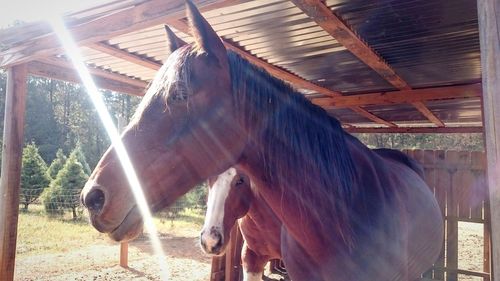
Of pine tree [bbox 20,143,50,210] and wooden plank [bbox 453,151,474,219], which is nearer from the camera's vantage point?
wooden plank [bbox 453,151,474,219]

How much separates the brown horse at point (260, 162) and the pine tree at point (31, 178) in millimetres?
17952

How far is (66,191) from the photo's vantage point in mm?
14219

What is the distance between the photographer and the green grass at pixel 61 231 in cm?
917

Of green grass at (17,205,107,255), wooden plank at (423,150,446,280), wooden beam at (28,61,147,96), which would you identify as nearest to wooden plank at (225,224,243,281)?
wooden beam at (28,61,147,96)

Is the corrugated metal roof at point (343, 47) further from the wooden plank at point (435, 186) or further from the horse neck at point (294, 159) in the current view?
the wooden plank at point (435, 186)

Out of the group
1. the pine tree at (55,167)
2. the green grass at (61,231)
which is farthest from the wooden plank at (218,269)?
the pine tree at (55,167)

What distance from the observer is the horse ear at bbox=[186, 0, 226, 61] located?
1.31 metres

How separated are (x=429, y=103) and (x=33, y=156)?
57.9 ft

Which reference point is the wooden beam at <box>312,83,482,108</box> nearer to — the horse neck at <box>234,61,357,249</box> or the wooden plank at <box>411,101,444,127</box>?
the wooden plank at <box>411,101,444,127</box>

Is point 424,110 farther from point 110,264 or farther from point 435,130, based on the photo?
point 110,264

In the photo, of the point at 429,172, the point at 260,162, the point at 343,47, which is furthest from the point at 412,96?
the point at 260,162

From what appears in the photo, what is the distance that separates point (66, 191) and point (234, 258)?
494 inches

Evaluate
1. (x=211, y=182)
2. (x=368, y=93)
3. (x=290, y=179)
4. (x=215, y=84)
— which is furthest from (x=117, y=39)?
(x=368, y=93)

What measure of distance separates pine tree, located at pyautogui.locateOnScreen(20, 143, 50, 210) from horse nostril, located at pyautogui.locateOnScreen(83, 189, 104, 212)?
18005 millimetres
